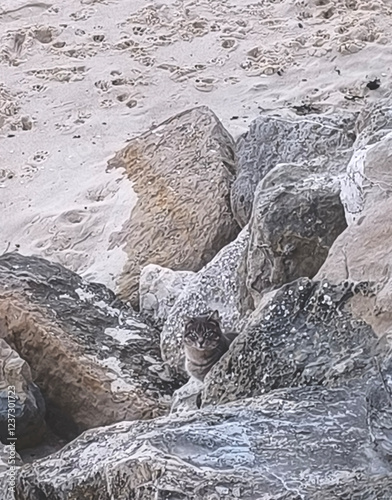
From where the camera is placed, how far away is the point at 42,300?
3.91m

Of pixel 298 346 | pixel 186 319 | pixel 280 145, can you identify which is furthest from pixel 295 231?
pixel 280 145

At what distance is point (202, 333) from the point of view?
11.5 feet

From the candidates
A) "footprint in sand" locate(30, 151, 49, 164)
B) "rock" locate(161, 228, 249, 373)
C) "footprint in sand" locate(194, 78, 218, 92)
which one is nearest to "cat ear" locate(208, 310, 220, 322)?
"rock" locate(161, 228, 249, 373)

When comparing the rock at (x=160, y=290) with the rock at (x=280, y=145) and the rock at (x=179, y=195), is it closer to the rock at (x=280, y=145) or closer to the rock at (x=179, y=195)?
the rock at (x=179, y=195)

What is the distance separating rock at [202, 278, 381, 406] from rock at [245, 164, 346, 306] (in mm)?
389

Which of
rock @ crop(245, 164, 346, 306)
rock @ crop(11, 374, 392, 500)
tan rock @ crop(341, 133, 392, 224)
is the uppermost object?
tan rock @ crop(341, 133, 392, 224)

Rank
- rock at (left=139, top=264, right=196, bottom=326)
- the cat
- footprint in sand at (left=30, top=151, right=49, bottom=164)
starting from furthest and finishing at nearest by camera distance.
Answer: footprint in sand at (left=30, top=151, right=49, bottom=164) < rock at (left=139, top=264, right=196, bottom=326) < the cat

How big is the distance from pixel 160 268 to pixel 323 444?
2.12 metres

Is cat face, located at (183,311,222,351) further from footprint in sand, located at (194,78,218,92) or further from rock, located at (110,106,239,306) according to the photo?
footprint in sand, located at (194,78,218,92)

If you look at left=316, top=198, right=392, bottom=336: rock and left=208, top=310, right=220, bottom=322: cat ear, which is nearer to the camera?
left=316, top=198, right=392, bottom=336: rock

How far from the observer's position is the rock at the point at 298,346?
265cm

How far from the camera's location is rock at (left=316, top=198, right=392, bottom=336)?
8.71ft

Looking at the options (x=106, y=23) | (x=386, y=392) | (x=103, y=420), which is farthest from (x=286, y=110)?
(x=386, y=392)

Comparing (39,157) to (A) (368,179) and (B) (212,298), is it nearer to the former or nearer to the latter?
(B) (212,298)
